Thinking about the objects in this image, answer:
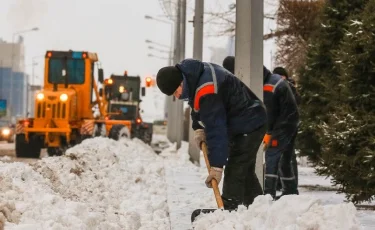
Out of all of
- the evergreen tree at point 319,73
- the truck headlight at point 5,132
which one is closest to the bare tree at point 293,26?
the evergreen tree at point 319,73

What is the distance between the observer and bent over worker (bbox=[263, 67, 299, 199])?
8.70 meters

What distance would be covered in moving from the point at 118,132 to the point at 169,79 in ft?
62.4

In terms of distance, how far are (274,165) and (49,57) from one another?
16.2 meters

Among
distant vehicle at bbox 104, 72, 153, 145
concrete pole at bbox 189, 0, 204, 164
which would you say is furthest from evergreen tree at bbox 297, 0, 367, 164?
distant vehicle at bbox 104, 72, 153, 145

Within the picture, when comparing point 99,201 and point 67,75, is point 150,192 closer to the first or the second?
point 99,201

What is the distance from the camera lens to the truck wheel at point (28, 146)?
72.1 feet

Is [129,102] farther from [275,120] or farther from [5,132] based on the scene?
[275,120]

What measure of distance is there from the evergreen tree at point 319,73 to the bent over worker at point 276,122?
339 centimetres

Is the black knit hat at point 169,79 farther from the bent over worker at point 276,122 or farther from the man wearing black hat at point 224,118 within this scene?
the bent over worker at point 276,122

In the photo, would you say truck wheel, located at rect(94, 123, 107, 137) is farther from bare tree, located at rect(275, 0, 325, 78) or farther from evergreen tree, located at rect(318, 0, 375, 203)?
evergreen tree, located at rect(318, 0, 375, 203)

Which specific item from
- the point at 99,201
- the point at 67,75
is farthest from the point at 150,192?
the point at 67,75

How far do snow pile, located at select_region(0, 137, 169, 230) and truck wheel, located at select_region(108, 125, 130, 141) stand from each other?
10234mm

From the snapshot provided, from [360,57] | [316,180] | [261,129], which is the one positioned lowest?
[316,180]

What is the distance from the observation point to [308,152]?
1413cm
